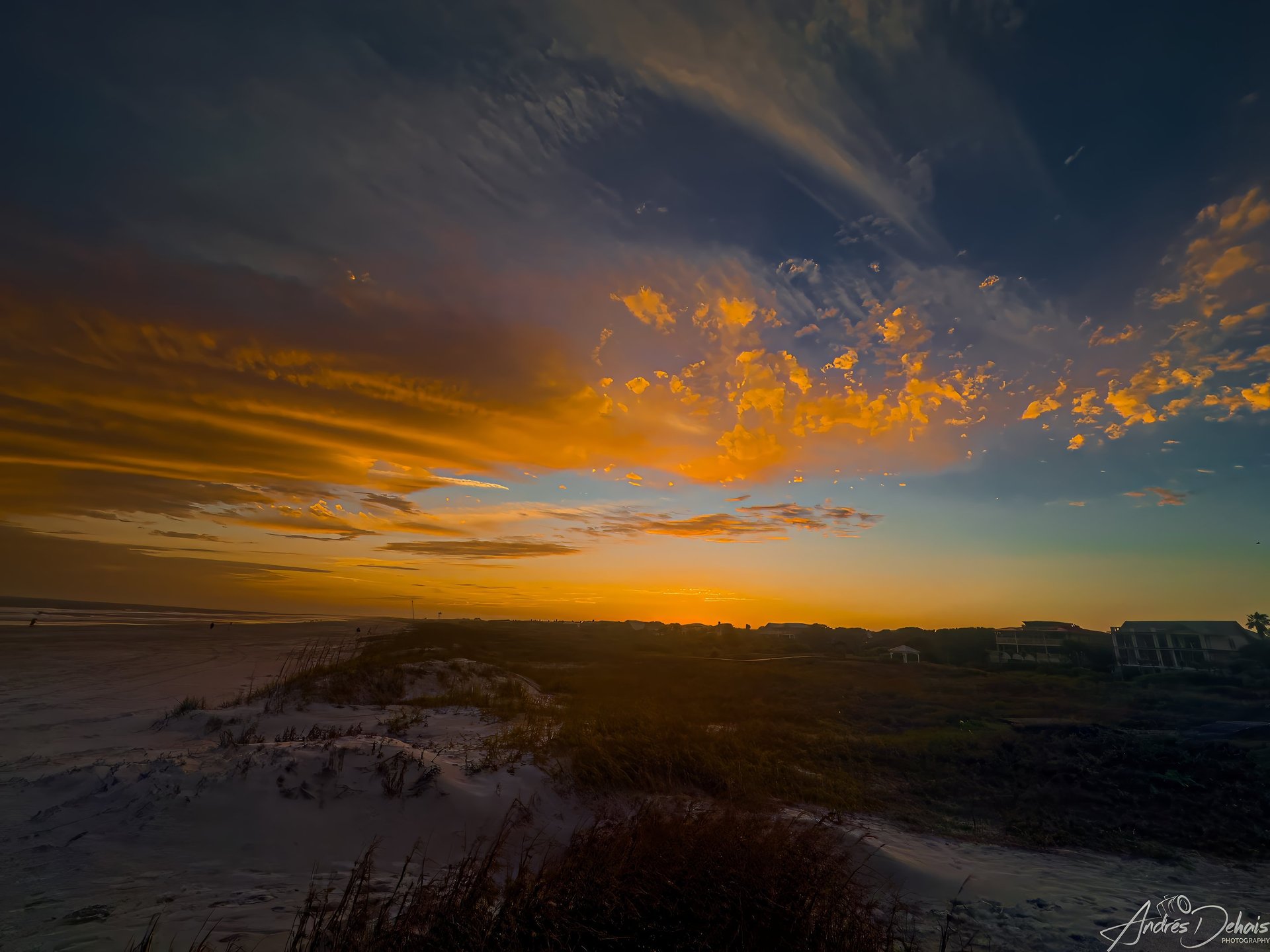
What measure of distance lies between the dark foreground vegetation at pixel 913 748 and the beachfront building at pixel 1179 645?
18555 millimetres

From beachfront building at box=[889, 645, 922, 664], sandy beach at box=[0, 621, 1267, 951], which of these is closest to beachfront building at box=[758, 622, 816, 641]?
beachfront building at box=[889, 645, 922, 664]

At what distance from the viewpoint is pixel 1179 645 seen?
52.2 metres

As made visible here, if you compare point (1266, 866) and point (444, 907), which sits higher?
point (444, 907)

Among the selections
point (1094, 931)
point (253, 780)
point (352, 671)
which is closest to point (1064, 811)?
point (1094, 931)

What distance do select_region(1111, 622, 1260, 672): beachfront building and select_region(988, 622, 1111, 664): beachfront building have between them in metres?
4.37

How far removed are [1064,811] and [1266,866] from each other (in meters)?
3.16

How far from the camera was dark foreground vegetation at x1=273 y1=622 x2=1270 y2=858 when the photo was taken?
1076 cm

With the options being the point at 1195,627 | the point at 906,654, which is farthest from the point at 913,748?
the point at 1195,627

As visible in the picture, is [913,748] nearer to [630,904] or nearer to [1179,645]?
[630,904]

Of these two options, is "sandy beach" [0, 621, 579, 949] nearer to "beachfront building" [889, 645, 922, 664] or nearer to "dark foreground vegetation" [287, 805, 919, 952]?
"dark foreground vegetation" [287, 805, 919, 952]

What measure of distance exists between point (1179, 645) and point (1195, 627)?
11.1 ft

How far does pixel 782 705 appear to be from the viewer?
84.0 ft

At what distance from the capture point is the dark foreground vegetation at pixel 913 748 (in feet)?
35.3

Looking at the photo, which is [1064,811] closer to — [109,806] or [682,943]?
[682,943]
